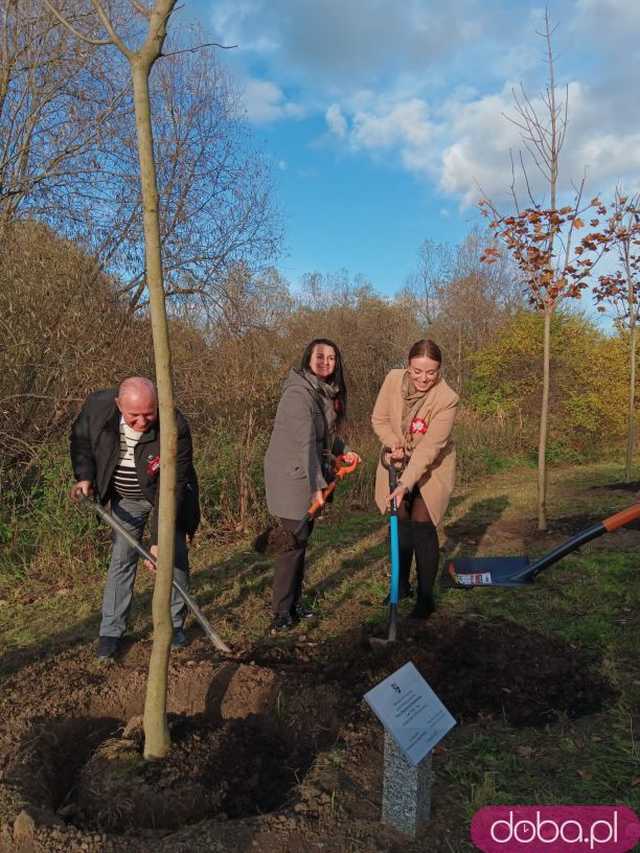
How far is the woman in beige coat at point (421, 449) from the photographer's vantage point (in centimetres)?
381

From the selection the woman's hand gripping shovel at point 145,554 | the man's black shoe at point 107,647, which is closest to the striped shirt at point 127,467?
the woman's hand gripping shovel at point 145,554

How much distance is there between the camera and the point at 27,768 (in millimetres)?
2285

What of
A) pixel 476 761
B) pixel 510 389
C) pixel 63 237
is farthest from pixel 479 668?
pixel 510 389

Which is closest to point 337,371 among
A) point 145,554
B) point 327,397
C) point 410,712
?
point 327,397

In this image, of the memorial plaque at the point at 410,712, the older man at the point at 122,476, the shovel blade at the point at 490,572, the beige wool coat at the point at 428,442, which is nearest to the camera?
the memorial plaque at the point at 410,712

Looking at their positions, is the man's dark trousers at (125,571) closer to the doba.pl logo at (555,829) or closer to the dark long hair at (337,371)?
the dark long hair at (337,371)

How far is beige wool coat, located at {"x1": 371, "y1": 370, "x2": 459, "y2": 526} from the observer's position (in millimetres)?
3785

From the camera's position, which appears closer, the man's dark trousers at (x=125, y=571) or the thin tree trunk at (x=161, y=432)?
the thin tree trunk at (x=161, y=432)

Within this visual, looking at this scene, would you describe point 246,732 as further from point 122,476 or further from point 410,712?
point 122,476

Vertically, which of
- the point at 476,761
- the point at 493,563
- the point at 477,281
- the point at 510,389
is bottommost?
the point at 476,761

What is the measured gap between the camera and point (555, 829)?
80.7 inches

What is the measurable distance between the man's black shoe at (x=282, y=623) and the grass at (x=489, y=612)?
8cm

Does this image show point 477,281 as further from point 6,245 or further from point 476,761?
point 476,761

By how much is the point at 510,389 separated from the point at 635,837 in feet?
41.7
